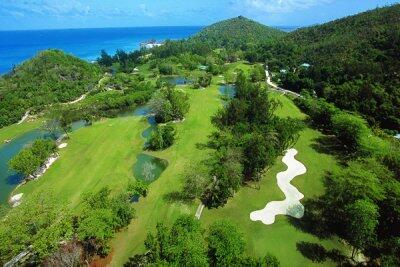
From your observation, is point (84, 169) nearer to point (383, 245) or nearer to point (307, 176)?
point (307, 176)

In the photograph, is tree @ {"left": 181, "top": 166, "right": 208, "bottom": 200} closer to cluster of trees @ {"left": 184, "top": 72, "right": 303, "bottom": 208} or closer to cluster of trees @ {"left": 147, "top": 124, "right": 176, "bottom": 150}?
cluster of trees @ {"left": 184, "top": 72, "right": 303, "bottom": 208}

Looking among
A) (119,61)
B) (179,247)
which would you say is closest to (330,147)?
(179,247)

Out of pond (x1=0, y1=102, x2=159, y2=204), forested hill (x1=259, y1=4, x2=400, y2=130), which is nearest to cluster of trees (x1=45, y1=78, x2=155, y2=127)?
pond (x1=0, y1=102, x2=159, y2=204)

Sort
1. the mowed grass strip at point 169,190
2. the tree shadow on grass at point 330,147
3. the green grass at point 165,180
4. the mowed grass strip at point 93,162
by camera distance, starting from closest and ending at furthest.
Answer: the green grass at point 165,180, the mowed grass strip at point 169,190, the mowed grass strip at point 93,162, the tree shadow on grass at point 330,147

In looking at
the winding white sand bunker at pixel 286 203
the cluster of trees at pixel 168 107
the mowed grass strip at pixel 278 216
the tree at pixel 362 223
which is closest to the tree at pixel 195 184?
the mowed grass strip at pixel 278 216

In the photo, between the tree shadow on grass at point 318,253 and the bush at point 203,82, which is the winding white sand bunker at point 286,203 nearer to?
the tree shadow on grass at point 318,253

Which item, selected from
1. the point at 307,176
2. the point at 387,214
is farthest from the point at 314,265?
the point at 307,176

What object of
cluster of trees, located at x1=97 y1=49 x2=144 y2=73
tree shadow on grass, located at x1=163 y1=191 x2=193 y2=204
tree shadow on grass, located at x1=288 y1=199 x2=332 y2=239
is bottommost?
cluster of trees, located at x1=97 y1=49 x2=144 y2=73
